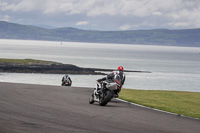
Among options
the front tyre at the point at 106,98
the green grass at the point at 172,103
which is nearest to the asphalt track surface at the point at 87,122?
the front tyre at the point at 106,98

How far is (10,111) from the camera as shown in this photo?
12734 millimetres

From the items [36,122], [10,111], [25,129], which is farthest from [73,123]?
[10,111]

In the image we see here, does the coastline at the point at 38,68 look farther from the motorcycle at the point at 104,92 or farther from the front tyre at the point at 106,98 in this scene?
the front tyre at the point at 106,98

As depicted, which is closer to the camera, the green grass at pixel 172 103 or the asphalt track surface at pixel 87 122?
the asphalt track surface at pixel 87 122

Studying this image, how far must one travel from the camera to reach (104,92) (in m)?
16.5

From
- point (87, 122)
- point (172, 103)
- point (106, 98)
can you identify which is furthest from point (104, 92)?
point (172, 103)

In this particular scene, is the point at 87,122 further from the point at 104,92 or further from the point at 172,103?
the point at 172,103

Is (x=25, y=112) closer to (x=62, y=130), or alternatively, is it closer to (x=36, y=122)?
(x=36, y=122)

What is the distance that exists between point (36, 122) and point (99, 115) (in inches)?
122

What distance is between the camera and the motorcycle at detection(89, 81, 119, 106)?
16.0 metres

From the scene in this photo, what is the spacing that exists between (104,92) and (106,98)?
1.18 ft

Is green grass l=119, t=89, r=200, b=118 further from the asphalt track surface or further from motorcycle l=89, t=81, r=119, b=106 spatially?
motorcycle l=89, t=81, r=119, b=106

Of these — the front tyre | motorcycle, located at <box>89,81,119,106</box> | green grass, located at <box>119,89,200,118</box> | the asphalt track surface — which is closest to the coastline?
green grass, located at <box>119,89,200,118</box>

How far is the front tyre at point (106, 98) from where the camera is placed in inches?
636
